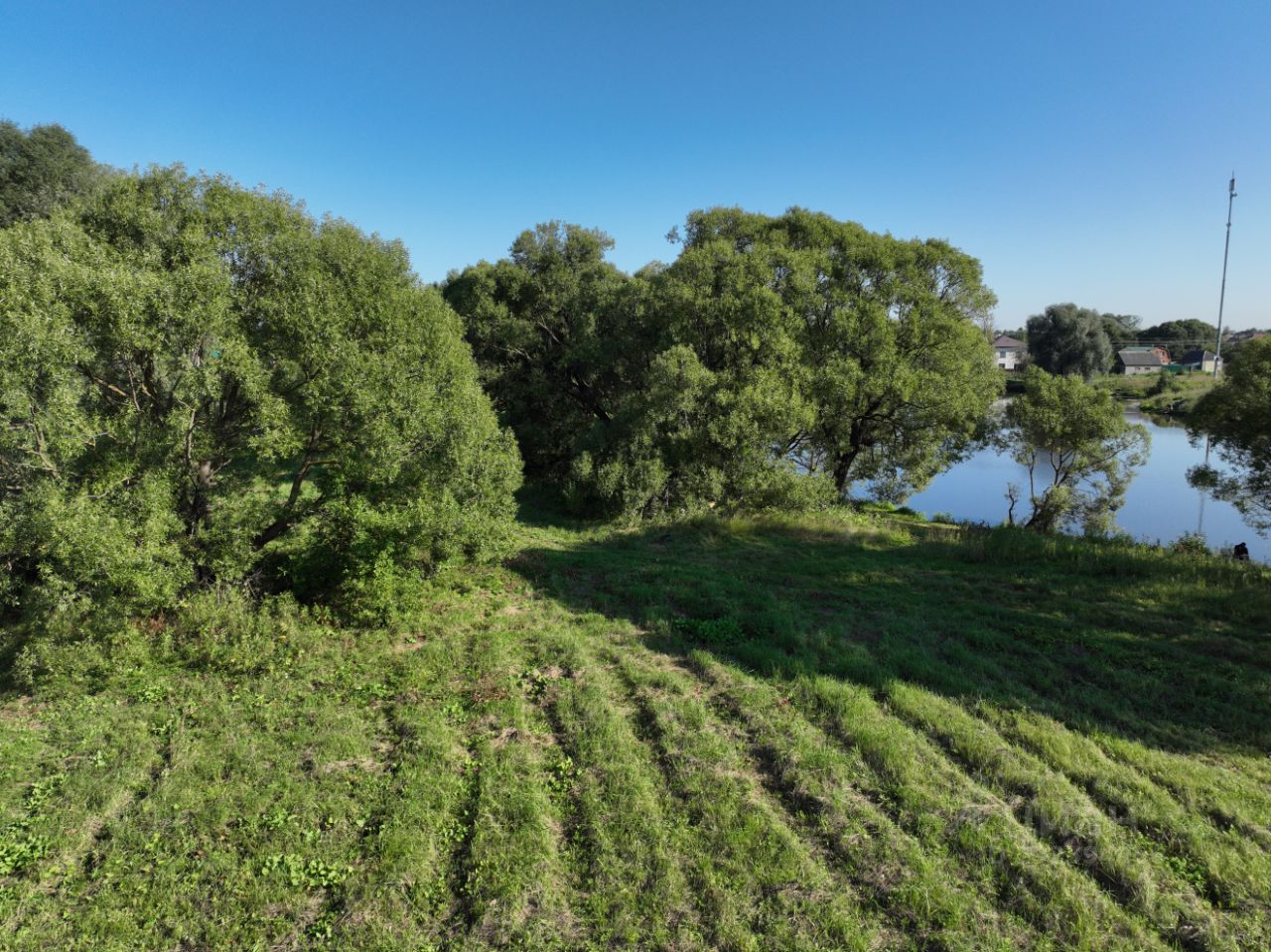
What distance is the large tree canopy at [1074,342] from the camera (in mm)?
52938

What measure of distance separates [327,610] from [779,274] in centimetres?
1705

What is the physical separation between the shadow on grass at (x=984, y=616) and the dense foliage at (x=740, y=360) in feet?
12.2

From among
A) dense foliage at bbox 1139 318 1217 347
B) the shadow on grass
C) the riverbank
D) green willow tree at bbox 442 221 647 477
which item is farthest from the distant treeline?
dense foliage at bbox 1139 318 1217 347

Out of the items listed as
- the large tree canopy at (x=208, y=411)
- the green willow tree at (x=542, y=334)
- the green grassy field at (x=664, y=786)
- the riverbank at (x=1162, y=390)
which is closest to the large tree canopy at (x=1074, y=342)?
the riverbank at (x=1162, y=390)

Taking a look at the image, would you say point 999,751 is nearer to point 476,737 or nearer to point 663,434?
point 476,737

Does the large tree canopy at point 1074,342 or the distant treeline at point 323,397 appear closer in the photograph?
the distant treeline at point 323,397

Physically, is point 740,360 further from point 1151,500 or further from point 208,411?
point 1151,500

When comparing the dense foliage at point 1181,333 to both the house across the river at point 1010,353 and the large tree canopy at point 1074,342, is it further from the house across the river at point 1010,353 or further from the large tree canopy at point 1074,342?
the large tree canopy at point 1074,342

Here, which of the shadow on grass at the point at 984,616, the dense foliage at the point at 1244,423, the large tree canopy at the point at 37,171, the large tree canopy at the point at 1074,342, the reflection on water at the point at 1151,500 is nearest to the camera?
the shadow on grass at the point at 984,616

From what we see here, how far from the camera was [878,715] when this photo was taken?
249 inches

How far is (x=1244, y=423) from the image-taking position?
13836mm

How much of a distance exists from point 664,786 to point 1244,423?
17.7 m

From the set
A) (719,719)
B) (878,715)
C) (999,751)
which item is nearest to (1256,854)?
(999,751)

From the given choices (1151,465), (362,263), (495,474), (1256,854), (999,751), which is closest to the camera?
(1256,854)
